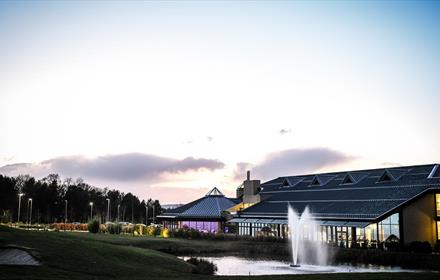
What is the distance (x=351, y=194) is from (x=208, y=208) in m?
25.1

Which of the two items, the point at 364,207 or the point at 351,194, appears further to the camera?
the point at 351,194

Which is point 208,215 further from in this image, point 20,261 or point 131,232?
point 20,261

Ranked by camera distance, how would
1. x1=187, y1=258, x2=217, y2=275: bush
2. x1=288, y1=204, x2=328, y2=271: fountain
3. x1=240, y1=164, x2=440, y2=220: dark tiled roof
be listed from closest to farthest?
1. x1=187, y1=258, x2=217, y2=275: bush
2. x1=288, y1=204, x2=328, y2=271: fountain
3. x1=240, y1=164, x2=440, y2=220: dark tiled roof

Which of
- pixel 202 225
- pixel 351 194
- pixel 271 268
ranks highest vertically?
pixel 351 194

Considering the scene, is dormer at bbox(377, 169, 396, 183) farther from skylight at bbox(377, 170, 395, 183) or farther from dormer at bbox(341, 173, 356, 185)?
dormer at bbox(341, 173, 356, 185)

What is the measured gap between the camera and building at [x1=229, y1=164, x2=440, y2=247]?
42.6 metres

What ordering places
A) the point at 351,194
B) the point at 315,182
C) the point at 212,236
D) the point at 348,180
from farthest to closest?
the point at 315,182 < the point at 348,180 < the point at 212,236 < the point at 351,194

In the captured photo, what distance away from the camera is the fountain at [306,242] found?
3456 centimetres

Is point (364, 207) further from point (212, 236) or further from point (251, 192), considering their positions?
point (251, 192)

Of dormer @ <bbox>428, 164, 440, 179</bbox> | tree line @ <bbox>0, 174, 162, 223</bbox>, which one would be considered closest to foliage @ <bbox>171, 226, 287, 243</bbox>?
dormer @ <bbox>428, 164, 440, 179</bbox>

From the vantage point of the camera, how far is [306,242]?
45.8 metres

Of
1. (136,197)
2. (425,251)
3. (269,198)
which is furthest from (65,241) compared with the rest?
(136,197)

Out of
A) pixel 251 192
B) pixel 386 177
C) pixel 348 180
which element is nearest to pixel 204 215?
pixel 251 192

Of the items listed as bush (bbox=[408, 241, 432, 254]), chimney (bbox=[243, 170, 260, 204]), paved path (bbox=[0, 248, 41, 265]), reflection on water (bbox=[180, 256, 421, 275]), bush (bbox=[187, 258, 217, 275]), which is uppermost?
chimney (bbox=[243, 170, 260, 204])
